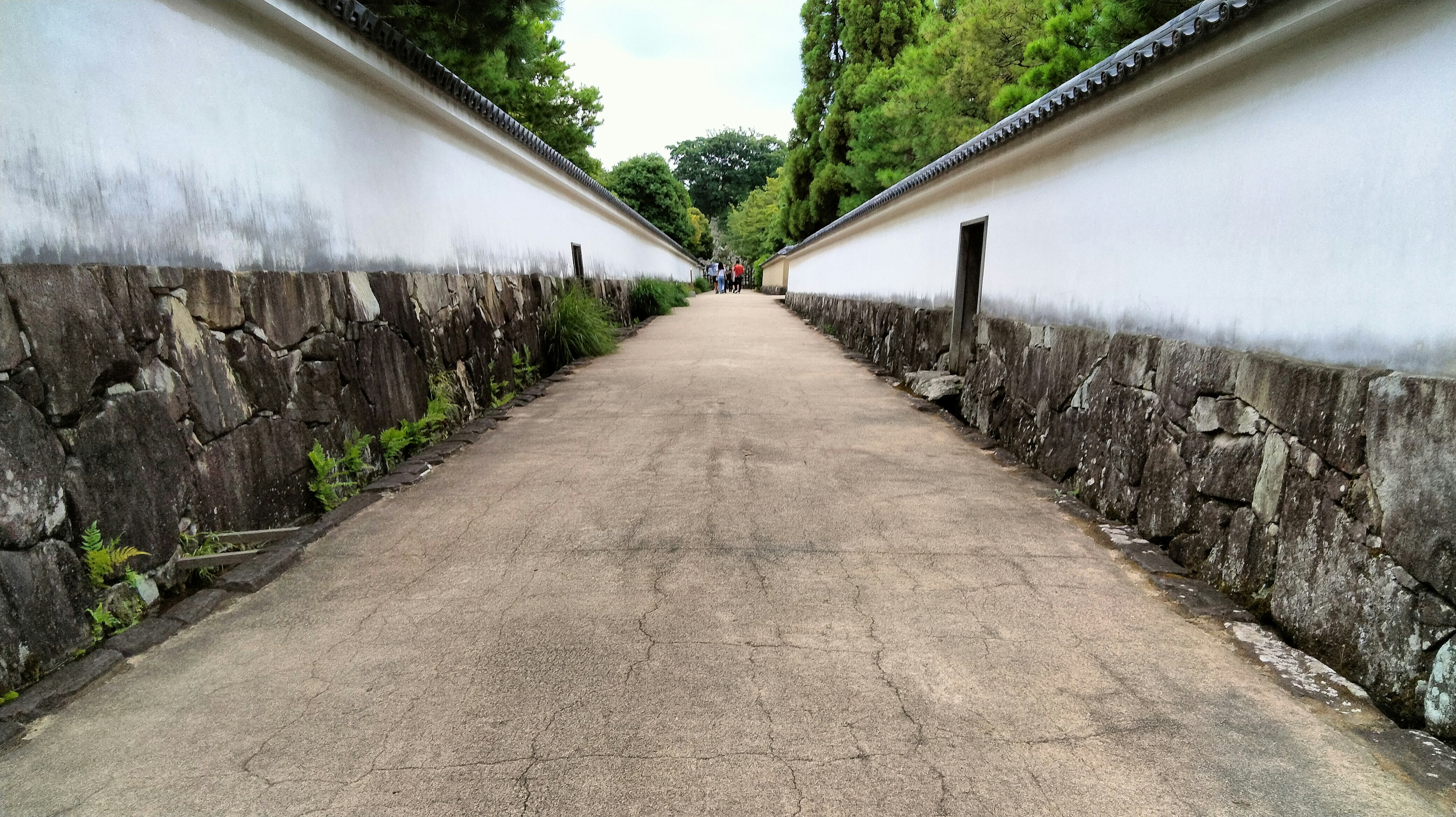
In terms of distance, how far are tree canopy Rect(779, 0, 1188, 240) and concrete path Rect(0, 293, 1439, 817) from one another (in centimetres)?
673

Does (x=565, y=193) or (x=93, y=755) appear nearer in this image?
(x=93, y=755)

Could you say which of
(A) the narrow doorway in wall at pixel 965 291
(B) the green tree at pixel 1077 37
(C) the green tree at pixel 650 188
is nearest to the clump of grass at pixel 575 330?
(A) the narrow doorway in wall at pixel 965 291

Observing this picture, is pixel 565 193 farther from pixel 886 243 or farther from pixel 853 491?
pixel 853 491

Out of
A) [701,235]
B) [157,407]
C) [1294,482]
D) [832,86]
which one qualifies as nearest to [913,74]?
[832,86]

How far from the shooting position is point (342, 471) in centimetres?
473

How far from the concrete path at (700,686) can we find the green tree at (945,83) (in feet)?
31.9

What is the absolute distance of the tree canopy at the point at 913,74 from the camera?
9.14 metres

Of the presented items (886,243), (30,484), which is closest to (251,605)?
(30,484)

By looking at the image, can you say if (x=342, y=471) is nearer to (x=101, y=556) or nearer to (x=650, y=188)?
(x=101, y=556)

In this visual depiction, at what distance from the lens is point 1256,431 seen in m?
3.32

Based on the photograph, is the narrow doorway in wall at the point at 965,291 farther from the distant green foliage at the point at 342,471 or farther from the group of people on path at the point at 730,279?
the group of people on path at the point at 730,279

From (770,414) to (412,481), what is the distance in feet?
11.8

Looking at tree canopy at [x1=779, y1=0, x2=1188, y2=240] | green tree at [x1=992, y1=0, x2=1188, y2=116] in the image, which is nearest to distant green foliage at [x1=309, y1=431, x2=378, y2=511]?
green tree at [x1=992, y1=0, x2=1188, y2=116]

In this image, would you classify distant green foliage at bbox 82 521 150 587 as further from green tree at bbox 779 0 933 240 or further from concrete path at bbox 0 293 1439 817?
green tree at bbox 779 0 933 240
